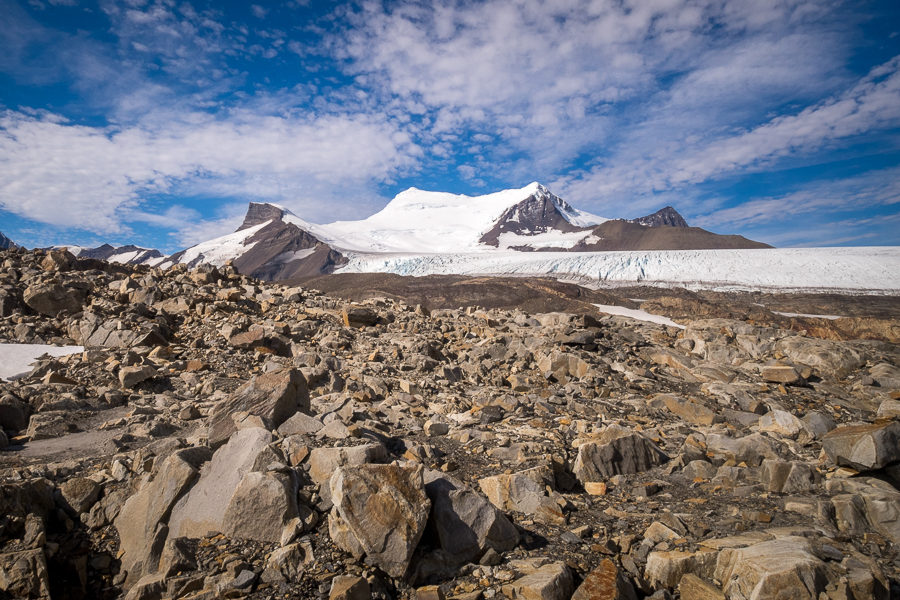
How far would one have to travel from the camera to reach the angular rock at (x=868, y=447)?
364 centimetres

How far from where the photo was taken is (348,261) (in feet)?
170

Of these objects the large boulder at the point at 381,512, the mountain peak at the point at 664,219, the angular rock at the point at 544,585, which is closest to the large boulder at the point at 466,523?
the large boulder at the point at 381,512

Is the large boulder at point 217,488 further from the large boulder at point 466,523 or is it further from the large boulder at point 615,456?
the large boulder at point 615,456

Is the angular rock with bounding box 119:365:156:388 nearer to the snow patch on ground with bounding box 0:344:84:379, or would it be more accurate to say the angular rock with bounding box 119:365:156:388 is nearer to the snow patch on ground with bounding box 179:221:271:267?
the snow patch on ground with bounding box 0:344:84:379

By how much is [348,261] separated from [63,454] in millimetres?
48142

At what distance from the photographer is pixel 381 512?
2889 mm

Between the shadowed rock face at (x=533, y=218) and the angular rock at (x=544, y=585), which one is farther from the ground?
the shadowed rock face at (x=533, y=218)

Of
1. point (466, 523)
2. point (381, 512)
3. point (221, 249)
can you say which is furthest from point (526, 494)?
point (221, 249)

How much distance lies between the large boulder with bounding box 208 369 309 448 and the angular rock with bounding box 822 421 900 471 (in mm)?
5258

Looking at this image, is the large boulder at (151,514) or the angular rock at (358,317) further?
the angular rock at (358,317)

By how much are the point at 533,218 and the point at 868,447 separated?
79571 millimetres

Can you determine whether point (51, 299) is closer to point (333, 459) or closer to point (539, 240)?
point (333, 459)

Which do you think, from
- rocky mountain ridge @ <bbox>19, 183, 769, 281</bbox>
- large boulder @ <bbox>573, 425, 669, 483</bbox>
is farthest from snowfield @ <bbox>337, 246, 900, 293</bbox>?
large boulder @ <bbox>573, 425, 669, 483</bbox>

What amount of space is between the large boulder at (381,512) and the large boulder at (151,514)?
1257 millimetres
